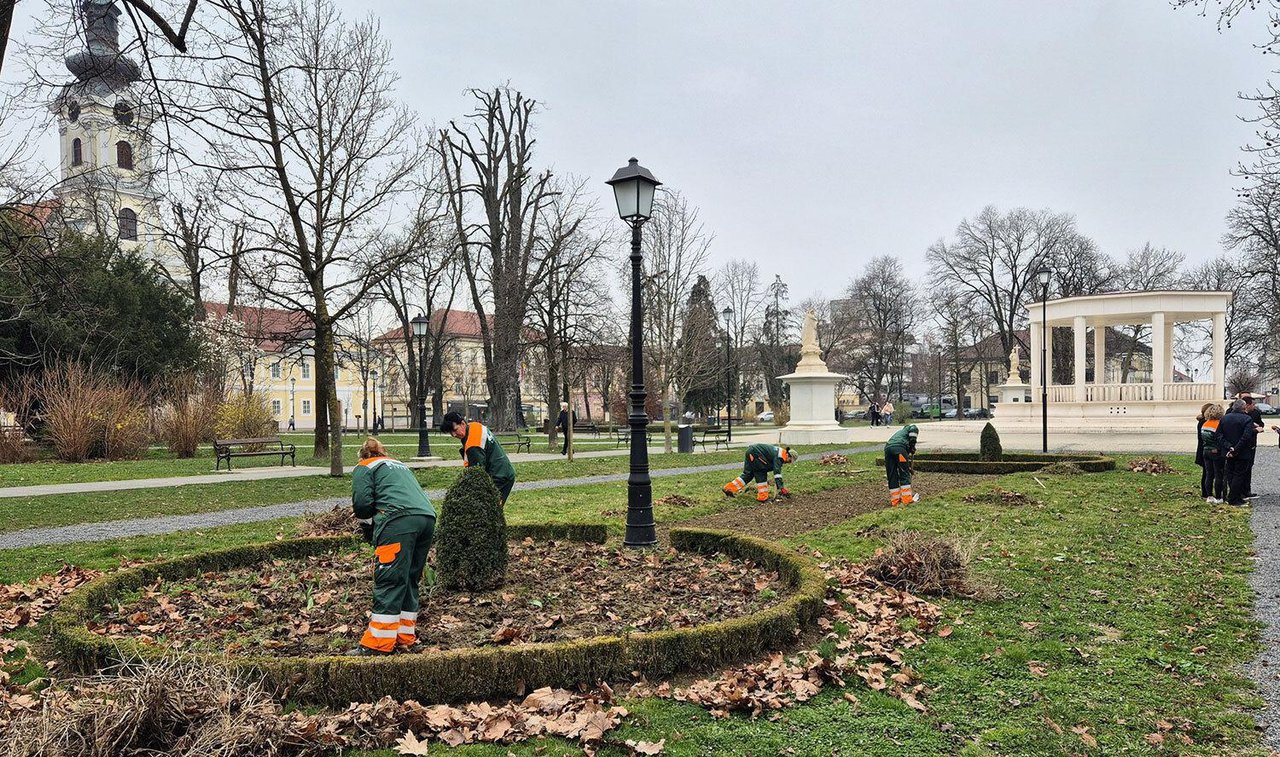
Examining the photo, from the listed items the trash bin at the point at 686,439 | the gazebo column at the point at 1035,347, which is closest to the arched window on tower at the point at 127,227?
the trash bin at the point at 686,439

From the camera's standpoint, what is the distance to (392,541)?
5.08 meters

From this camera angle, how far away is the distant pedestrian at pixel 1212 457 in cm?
1226

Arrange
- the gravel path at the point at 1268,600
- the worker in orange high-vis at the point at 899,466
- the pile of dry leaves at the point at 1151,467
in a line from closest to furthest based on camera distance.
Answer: the gravel path at the point at 1268,600 < the worker in orange high-vis at the point at 899,466 < the pile of dry leaves at the point at 1151,467

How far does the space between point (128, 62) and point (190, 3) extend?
56.7 inches

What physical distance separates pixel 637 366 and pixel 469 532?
10.7 feet

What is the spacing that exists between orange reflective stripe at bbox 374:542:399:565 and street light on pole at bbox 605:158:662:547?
396cm

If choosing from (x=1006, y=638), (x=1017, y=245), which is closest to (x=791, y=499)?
(x=1006, y=638)

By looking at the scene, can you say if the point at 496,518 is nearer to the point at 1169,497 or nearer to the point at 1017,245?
the point at 1169,497

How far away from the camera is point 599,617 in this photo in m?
5.75

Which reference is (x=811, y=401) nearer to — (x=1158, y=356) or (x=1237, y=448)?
(x=1158, y=356)

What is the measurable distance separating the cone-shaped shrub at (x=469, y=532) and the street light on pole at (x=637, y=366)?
2640 mm

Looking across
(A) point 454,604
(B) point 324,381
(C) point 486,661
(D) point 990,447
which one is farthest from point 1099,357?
(C) point 486,661

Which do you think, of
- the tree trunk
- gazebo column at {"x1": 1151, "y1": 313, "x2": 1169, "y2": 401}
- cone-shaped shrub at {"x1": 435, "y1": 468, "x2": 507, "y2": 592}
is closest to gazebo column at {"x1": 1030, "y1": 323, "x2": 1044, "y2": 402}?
gazebo column at {"x1": 1151, "y1": 313, "x2": 1169, "y2": 401}

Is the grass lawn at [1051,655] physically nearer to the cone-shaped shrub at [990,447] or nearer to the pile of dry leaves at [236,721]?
the pile of dry leaves at [236,721]
